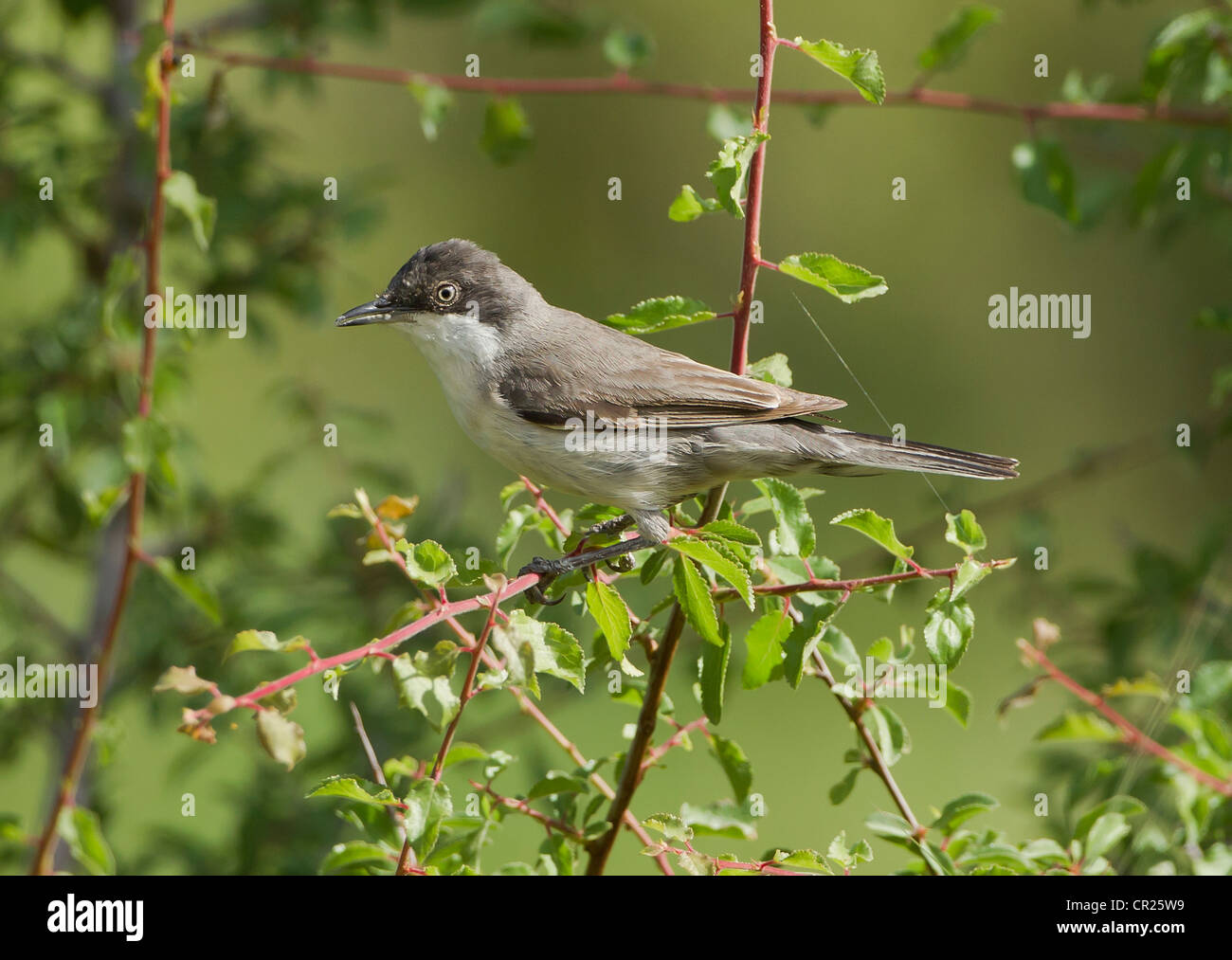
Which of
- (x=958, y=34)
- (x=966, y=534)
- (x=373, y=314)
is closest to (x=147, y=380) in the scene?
(x=373, y=314)

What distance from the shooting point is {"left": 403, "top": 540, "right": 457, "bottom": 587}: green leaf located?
5.60ft

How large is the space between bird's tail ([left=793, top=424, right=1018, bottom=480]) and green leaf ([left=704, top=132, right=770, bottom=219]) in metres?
0.84

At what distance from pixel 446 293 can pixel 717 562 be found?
130 centimetres

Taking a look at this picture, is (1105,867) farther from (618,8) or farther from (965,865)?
(618,8)

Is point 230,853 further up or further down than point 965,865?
further down

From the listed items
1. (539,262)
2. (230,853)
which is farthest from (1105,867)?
(539,262)

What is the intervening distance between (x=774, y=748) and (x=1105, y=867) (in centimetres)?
482

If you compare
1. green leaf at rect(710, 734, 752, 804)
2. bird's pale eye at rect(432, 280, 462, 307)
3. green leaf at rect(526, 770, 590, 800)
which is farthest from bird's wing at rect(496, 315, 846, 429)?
green leaf at rect(526, 770, 590, 800)

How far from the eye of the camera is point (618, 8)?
7625 millimetres

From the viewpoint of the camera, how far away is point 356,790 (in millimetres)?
1694

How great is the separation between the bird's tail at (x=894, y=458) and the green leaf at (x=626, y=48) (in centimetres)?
111

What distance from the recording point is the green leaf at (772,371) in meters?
2.26

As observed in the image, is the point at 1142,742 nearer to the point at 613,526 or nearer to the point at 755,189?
the point at 613,526

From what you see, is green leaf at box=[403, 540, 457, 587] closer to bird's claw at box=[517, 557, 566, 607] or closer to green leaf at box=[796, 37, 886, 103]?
bird's claw at box=[517, 557, 566, 607]
